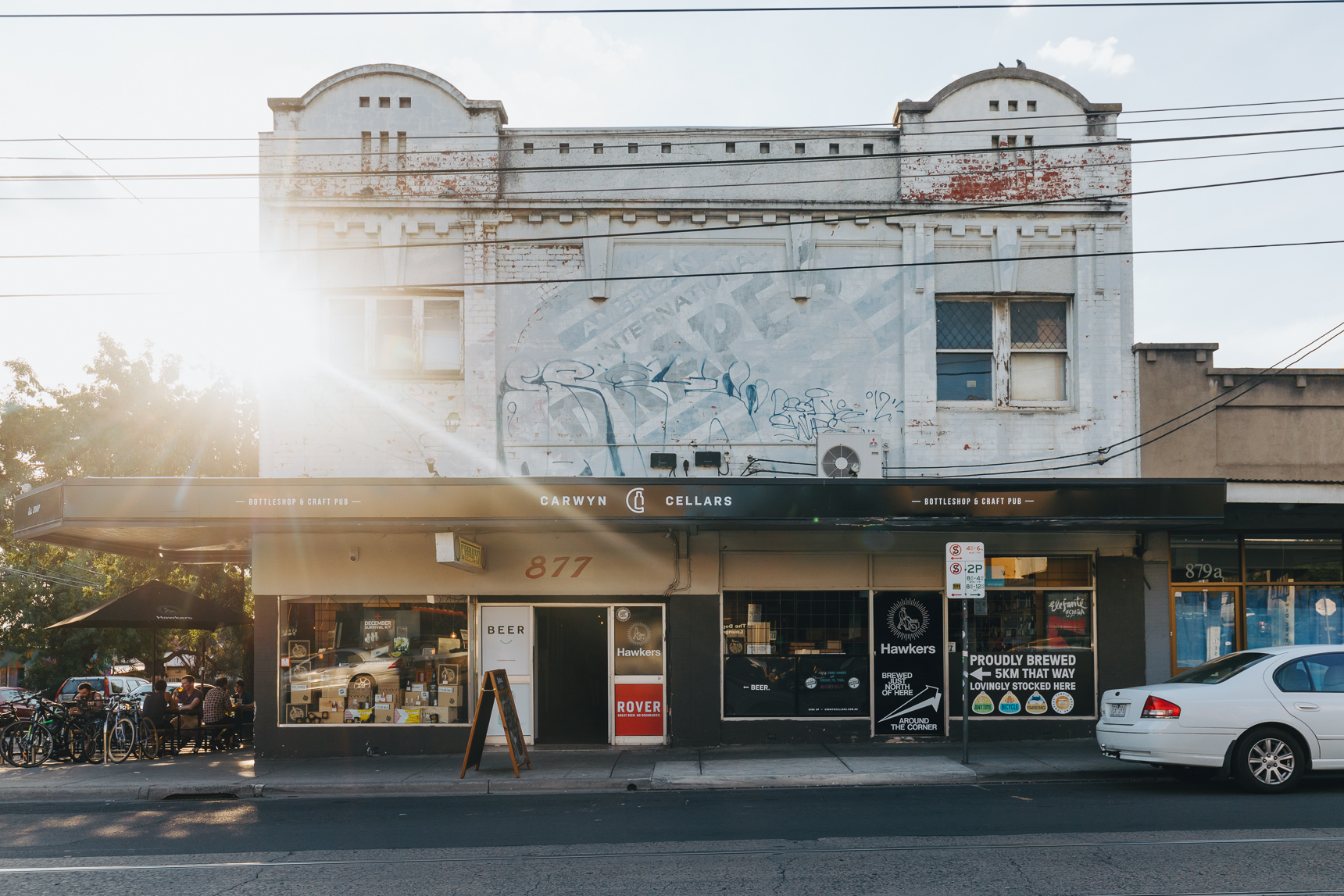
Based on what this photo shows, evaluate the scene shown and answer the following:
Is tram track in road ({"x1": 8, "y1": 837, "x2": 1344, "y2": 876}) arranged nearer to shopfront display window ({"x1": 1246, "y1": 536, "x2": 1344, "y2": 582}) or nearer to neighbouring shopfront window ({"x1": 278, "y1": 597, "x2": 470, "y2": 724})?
neighbouring shopfront window ({"x1": 278, "y1": 597, "x2": 470, "y2": 724})

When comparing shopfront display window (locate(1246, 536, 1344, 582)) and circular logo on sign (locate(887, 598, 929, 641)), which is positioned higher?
shopfront display window (locate(1246, 536, 1344, 582))

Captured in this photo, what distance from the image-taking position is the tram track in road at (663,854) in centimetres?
738

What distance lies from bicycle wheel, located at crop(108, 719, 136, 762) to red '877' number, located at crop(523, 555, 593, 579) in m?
6.39

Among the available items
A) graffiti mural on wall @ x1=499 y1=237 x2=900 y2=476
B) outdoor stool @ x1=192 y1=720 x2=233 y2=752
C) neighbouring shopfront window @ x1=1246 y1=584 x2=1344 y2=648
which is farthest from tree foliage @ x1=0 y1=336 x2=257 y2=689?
neighbouring shopfront window @ x1=1246 y1=584 x2=1344 y2=648

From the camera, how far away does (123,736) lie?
14195 mm

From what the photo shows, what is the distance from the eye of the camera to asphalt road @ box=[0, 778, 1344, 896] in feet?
21.7

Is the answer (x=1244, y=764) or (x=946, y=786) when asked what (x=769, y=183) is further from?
(x=1244, y=764)

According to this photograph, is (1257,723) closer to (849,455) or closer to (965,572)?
(965,572)

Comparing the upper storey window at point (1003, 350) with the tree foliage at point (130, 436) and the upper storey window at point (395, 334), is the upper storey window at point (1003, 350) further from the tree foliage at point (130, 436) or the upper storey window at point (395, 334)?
the tree foliage at point (130, 436)

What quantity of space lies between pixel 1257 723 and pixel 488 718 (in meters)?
8.40

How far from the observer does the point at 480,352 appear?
13.9 meters

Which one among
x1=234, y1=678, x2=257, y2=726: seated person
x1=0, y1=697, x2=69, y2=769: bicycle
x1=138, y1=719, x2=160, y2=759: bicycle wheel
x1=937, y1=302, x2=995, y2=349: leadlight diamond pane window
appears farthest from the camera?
x1=234, y1=678, x2=257, y2=726: seated person

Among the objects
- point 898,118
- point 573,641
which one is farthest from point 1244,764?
point 898,118

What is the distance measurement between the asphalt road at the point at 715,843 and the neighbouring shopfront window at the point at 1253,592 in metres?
4.06
